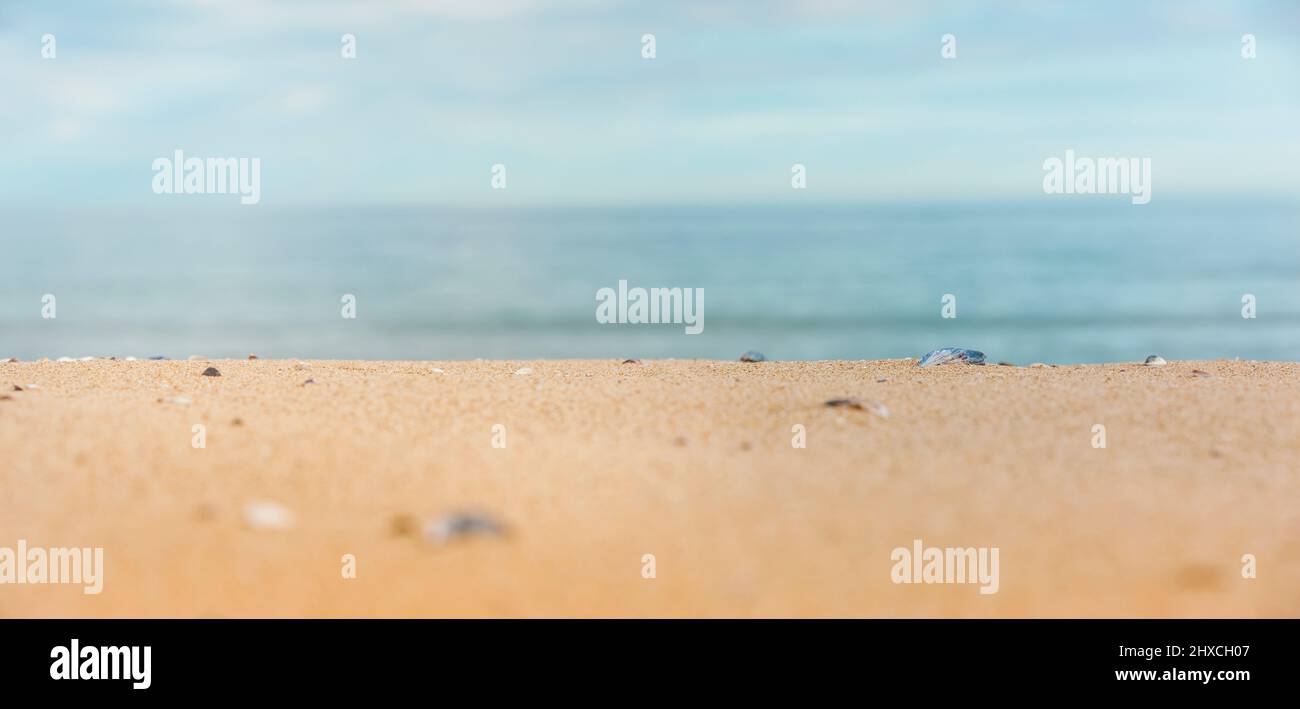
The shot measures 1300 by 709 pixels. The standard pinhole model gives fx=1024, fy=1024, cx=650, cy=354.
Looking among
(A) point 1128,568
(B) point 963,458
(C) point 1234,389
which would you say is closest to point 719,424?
(B) point 963,458

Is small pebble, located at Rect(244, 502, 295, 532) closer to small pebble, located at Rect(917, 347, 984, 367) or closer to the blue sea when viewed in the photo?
small pebble, located at Rect(917, 347, 984, 367)

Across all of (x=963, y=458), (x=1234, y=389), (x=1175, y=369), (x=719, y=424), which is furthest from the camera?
(x=1175, y=369)

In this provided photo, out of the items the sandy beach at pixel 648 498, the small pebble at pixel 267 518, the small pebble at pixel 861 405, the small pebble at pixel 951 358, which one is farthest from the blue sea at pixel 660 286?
the small pebble at pixel 267 518

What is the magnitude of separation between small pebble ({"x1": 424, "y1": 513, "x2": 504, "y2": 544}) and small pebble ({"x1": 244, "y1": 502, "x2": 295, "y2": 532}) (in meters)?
0.54

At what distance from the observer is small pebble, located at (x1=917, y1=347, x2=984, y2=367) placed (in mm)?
8688

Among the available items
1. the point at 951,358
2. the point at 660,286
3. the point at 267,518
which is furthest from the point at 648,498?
the point at 660,286

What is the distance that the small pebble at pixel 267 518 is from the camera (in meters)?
3.82

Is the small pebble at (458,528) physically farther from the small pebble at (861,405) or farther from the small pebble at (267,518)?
the small pebble at (861,405)

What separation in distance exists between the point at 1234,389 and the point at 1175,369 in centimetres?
167

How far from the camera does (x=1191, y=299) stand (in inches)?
903

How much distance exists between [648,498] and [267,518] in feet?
4.85

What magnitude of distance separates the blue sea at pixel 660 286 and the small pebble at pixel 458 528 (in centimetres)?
1168

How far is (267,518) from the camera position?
12.6 ft
